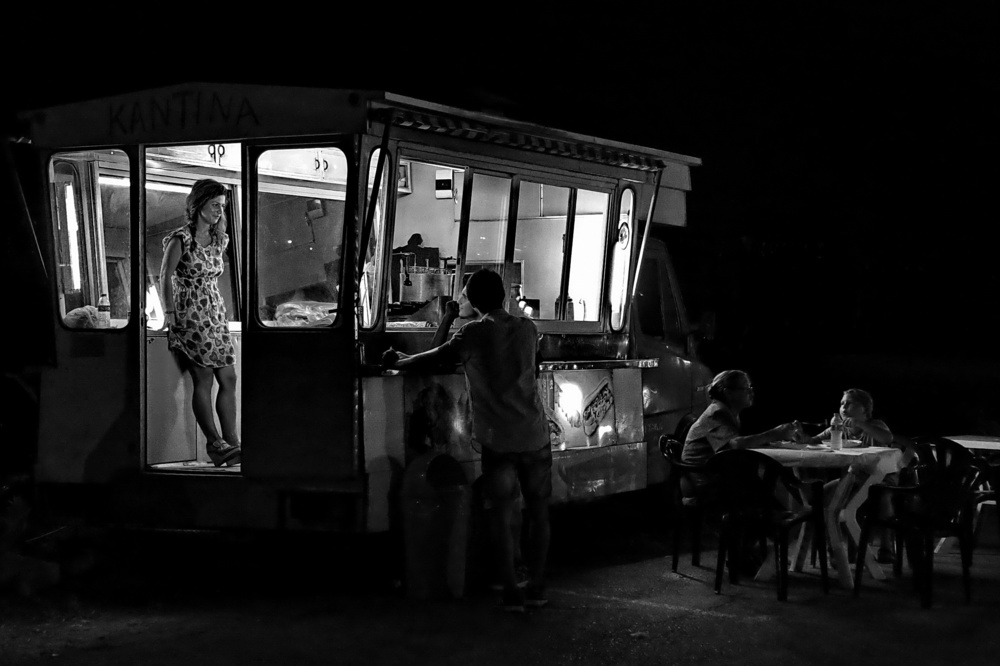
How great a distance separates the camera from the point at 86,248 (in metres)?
7.43

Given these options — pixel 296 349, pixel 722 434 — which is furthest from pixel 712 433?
pixel 296 349

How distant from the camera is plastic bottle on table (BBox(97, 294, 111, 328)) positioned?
7365 mm

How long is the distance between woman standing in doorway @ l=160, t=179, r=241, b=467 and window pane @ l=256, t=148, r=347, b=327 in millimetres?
540

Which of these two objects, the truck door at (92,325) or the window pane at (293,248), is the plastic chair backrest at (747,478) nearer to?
the window pane at (293,248)

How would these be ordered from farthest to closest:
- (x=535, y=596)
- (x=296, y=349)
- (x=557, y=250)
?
(x=557, y=250)
(x=296, y=349)
(x=535, y=596)

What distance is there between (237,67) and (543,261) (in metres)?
14.2

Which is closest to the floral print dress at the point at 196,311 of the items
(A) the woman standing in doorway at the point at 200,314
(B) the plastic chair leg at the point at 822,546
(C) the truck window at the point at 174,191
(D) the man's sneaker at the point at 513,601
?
(A) the woman standing in doorway at the point at 200,314

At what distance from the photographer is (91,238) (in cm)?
744

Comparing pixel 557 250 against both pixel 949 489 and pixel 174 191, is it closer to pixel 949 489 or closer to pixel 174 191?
pixel 174 191

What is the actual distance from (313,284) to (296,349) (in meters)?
0.45

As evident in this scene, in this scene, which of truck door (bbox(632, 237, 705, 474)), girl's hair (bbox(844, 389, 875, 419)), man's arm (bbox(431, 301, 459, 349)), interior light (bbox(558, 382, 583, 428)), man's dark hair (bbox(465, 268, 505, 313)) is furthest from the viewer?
truck door (bbox(632, 237, 705, 474))

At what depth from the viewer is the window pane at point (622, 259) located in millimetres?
8680

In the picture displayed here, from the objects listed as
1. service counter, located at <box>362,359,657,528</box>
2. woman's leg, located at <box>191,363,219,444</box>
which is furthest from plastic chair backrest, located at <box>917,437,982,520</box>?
woman's leg, located at <box>191,363,219,444</box>

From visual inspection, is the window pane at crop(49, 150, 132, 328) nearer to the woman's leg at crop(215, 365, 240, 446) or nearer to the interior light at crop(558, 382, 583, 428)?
the woman's leg at crop(215, 365, 240, 446)
